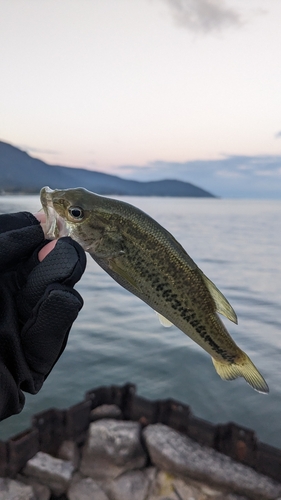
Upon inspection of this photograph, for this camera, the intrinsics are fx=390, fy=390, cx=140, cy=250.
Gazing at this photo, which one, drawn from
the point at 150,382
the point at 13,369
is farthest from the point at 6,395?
the point at 150,382

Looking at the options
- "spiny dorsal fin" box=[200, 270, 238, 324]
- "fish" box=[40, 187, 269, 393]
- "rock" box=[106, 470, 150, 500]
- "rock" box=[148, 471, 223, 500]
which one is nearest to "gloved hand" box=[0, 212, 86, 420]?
"fish" box=[40, 187, 269, 393]

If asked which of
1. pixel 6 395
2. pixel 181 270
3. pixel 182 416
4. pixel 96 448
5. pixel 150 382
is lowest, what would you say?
pixel 150 382

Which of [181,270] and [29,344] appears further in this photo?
[29,344]

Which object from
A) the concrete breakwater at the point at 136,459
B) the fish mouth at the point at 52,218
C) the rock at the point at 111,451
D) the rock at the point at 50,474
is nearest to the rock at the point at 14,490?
the concrete breakwater at the point at 136,459

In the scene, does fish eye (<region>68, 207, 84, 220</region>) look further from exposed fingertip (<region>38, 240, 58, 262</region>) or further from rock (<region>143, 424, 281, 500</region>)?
rock (<region>143, 424, 281, 500</region>)

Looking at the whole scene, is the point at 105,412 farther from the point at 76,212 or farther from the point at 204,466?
the point at 76,212

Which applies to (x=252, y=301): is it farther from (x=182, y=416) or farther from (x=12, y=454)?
(x=12, y=454)

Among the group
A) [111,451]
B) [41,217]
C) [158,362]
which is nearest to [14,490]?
[111,451]
